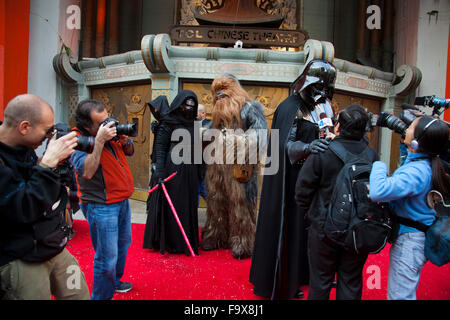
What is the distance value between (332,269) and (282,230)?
0.66m

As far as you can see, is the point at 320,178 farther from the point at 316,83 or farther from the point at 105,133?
the point at 105,133

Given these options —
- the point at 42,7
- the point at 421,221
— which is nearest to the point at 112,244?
the point at 421,221

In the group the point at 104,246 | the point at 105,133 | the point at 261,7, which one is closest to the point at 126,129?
the point at 105,133

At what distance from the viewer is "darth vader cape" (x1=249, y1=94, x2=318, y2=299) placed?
2596 mm

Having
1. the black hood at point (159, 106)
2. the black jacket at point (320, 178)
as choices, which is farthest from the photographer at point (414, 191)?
the black hood at point (159, 106)

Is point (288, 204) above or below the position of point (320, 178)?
below

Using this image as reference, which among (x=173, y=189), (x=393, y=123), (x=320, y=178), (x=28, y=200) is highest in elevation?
(x=393, y=123)

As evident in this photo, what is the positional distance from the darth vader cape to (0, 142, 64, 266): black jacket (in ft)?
5.70

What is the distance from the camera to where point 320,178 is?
197cm

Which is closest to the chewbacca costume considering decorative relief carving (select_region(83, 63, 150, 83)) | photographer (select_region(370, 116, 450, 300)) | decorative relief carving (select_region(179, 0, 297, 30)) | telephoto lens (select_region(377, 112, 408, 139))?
telephoto lens (select_region(377, 112, 408, 139))

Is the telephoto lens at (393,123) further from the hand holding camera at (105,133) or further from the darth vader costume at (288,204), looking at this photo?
the hand holding camera at (105,133)

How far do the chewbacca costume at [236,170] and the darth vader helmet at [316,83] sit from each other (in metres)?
0.94

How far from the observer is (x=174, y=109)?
385 cm

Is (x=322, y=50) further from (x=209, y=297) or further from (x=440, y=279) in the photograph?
(x=209, y=297)
